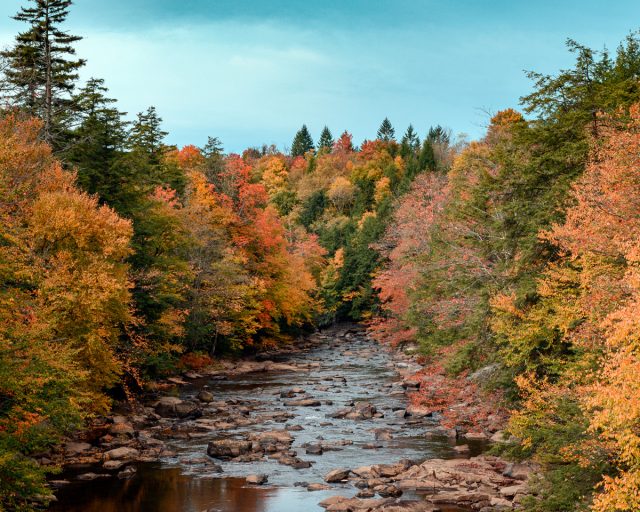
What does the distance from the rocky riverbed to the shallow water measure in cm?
6

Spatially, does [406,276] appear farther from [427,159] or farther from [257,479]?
[427,159]

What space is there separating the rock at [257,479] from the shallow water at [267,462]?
0.93 ft

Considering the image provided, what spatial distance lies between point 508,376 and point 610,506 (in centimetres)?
1209

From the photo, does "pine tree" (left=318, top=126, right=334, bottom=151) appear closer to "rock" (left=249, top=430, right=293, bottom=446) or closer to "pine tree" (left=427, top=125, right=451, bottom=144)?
"pine tree" (left=427, top=125, right=451, bottom=144)

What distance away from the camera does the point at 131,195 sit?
38688 millimetres

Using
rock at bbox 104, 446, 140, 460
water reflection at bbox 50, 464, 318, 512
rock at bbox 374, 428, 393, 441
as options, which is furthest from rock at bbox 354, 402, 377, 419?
rock at bbox 104, 446, 140, 460

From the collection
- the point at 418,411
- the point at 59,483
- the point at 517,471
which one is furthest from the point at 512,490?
the point at 59,483

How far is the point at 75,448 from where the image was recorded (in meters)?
27.0

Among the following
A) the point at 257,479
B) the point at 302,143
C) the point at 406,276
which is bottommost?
the point at 257,479

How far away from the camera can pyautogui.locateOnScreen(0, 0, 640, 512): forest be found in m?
17.1

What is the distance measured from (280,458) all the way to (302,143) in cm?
16124

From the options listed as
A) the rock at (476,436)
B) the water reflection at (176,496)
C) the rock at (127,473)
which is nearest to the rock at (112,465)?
the rock at (127,473)

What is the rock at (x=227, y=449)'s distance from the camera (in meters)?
27.2

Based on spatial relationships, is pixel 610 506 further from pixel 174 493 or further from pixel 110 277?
pixel 110 277
